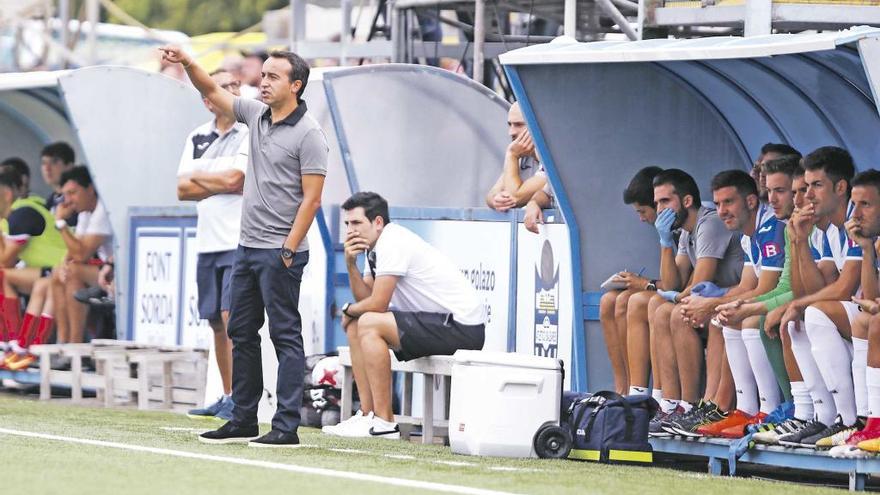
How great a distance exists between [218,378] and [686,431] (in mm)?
3780

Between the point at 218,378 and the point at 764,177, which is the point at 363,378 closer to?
the point at 218,378

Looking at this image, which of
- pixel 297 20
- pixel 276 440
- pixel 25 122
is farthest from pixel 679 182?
pixel 25 122

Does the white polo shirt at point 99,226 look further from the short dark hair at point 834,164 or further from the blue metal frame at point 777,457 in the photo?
the short dark hair at point 834,164

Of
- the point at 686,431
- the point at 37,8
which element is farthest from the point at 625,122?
the point at 37,8

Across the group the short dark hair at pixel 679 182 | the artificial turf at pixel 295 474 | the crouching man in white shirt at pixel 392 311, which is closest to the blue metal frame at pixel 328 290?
the crouching man in white shirt at pixel 392 311

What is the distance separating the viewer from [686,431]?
10.0 meters

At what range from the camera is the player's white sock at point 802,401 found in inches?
373

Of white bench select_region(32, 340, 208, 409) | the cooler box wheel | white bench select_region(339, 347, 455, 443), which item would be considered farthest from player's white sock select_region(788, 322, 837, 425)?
white bench select_region(32, 340, 208, 409)

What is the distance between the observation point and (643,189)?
10.9 metres

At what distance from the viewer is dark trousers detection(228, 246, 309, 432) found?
970cm

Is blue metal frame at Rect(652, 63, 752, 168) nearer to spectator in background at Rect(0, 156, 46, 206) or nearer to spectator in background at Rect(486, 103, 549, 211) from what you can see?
spectator in background at Rect(486, 103, 549, 211)

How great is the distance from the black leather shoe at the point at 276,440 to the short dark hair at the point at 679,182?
8.53ft

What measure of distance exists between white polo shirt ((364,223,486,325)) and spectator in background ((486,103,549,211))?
767 mm

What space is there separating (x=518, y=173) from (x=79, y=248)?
4.44m
